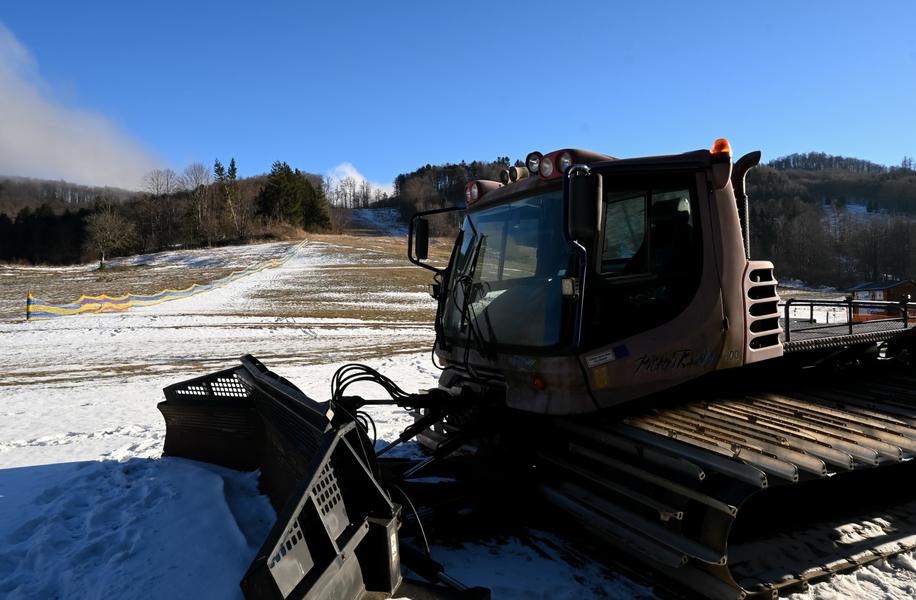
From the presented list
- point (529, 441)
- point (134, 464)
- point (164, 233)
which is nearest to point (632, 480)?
point (529, 441)

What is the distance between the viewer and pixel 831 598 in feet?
11.5

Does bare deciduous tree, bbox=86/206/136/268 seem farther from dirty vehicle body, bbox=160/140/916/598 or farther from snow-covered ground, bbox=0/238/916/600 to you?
dirty vehicle body, bbox=160/140/916/598

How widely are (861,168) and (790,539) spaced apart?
236 metres

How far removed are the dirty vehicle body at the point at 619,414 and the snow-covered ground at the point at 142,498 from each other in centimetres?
32

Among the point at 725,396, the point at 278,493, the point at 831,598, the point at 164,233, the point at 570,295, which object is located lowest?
the point at 831,598

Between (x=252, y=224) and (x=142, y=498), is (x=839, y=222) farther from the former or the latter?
(x=142, y=498)

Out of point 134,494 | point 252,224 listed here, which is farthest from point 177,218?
point 134,494

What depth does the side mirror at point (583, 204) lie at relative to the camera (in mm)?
3580

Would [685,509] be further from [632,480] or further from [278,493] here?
[278,493]

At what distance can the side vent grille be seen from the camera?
4285 millimetres

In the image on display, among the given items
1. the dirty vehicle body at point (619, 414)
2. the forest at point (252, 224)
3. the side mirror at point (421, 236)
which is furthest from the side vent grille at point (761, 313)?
the forest at point (252, 224)

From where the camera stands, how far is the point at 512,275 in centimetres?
467

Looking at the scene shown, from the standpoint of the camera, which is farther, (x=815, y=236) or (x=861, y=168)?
(x=861, y=168)

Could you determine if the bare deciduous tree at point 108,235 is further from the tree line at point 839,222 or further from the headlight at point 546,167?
the headlight at point 546,167
